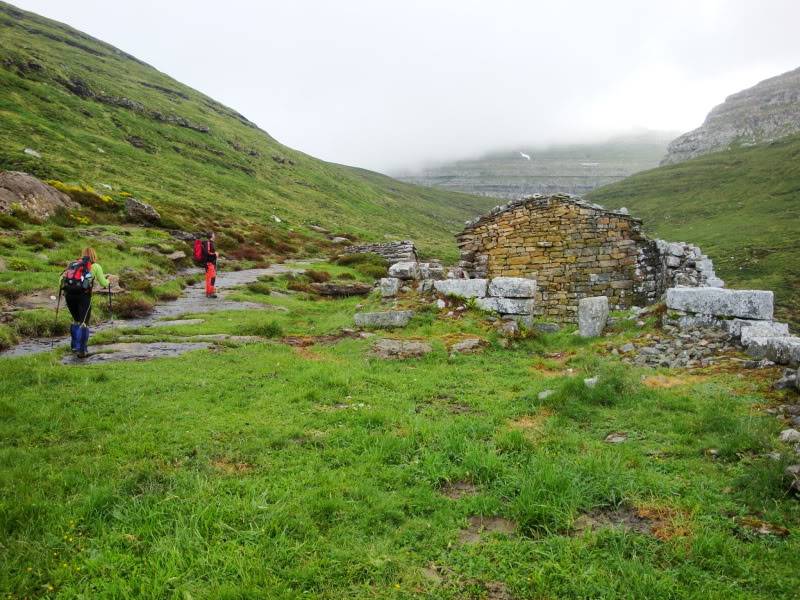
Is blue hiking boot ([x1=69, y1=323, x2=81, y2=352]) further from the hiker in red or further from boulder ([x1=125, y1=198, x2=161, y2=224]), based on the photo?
boulder ([x1=125, y1=198, x2=161, y2=224])

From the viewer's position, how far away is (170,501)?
4.72 metres

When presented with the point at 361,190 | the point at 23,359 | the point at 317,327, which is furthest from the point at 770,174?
the point at 23,359

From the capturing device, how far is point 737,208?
9931 centimetres

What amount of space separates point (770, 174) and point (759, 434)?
140 metres

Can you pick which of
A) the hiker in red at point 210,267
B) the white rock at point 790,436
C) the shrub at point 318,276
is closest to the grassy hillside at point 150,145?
the shrub at point 318,276

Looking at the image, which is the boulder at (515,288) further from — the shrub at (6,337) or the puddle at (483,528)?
the shrub at (6,337)

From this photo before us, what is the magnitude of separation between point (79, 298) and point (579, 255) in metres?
15.5

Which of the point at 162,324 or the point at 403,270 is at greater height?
the point at 403,270

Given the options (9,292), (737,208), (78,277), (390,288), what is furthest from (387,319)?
(737,208)

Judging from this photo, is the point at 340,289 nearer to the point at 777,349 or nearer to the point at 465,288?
the point at 465,288

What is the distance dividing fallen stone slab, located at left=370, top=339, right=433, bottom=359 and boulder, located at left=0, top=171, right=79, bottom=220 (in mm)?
22773

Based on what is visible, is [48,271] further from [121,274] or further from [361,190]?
[361,190]

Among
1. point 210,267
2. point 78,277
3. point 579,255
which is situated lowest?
point 78,277

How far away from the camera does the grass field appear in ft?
12.5
